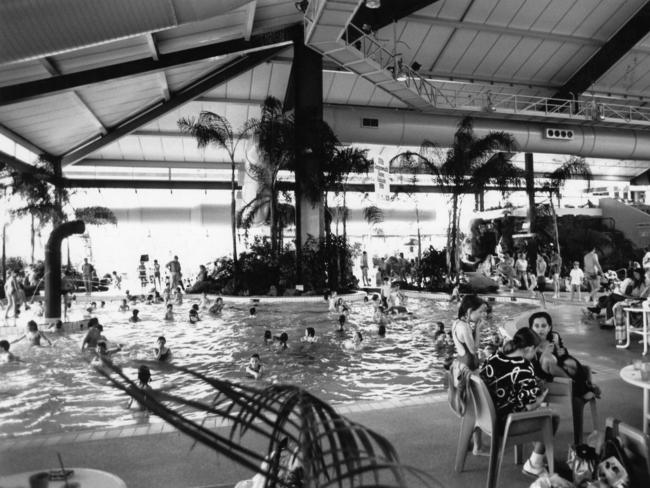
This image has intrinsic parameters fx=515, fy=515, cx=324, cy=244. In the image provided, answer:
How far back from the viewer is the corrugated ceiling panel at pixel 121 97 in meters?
16.8

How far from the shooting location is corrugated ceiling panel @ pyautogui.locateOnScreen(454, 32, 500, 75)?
20250 millimetres

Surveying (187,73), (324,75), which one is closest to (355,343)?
(187,73)

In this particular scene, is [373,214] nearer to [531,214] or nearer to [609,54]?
[531,214]

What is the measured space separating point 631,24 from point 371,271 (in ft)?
52.4

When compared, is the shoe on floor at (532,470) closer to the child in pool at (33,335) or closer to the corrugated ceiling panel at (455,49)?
the child in pool at (33,335)

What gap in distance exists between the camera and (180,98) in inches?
802

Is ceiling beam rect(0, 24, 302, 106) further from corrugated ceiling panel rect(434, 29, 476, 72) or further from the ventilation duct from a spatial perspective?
corrugated ceiling panel rect(434, 29, 476, 72)

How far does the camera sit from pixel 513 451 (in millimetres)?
3604

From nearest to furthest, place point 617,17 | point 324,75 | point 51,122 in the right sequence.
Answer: point 51,122, point 617,17, point 324,75

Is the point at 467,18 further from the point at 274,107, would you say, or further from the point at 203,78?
the point at 203,78

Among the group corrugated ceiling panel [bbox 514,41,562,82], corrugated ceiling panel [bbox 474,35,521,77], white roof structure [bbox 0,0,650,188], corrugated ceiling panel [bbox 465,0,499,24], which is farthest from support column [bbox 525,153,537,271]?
corrugated ceiling panel [bbox 465,0,499,24]

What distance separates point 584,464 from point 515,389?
0.58 meters

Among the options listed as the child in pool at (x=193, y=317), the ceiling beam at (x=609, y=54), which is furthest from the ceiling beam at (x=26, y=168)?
the ceiling beam at (x=609, y=54)

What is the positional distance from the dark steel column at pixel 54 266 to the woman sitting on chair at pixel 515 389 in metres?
9.71
